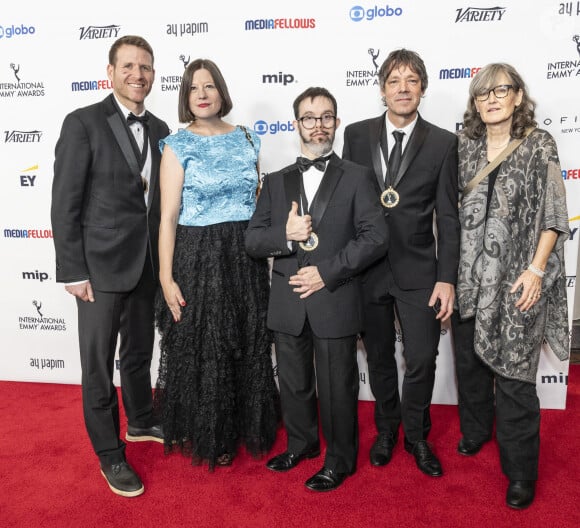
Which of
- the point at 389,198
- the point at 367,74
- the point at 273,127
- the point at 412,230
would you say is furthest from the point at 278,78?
the point at 412,230

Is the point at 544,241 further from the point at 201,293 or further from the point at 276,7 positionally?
the point at 276,7

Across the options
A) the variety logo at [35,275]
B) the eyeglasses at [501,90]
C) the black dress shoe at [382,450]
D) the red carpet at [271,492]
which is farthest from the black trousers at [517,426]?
the variety logo at [35,275]

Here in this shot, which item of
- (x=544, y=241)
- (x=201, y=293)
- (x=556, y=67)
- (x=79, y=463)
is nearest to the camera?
(x=544, y=241)

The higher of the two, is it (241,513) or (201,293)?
(201,293)

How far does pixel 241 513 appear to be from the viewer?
7.80 feet

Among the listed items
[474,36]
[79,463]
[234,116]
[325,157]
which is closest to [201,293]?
[325,157]

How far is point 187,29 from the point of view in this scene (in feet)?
11.2

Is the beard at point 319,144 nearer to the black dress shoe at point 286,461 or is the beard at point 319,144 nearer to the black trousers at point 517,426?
the black trousers at point 517,426

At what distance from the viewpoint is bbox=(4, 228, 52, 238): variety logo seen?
3832 mm

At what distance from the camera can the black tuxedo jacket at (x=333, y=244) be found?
230cm

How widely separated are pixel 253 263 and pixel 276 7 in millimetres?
1703

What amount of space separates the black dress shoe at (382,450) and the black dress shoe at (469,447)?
0.37m

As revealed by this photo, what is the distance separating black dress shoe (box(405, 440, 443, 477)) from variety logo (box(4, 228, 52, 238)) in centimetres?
282

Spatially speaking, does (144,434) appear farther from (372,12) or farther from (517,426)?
(372,12)
